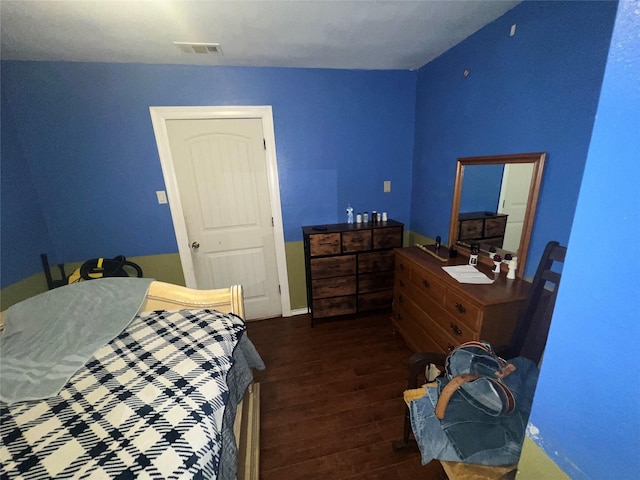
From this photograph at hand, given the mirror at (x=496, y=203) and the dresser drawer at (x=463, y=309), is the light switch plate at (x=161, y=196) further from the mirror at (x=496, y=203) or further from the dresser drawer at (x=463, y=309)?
the mirror at (x=496, y=203)

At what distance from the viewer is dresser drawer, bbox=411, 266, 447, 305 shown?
1.66 m

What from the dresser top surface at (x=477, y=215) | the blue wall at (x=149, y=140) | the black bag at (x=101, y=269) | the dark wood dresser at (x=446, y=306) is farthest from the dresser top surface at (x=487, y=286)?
the black bag at (x=101, y=269)

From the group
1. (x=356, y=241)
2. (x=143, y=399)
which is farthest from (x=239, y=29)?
(x=143, y=399)

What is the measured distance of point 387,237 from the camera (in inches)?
97.6

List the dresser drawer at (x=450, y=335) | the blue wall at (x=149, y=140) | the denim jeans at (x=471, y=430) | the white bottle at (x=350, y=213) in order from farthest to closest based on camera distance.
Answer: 1. the white bottle at (x=350, y=213)
2. the blue wall at (x=149, y=140)
3. the dresser drawer at (x=450, y=335)
4. the denim jeans at (x=471, y=430)

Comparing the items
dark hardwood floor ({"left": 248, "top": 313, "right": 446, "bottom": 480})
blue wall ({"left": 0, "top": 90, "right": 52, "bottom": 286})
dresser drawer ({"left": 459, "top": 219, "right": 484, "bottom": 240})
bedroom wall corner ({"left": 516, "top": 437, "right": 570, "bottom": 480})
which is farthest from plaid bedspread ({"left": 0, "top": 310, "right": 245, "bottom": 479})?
dresser drawer ({"left": 459, "top": 219, "right": 484, "bottom": 240})

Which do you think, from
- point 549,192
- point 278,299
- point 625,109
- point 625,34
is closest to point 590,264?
point 625,109

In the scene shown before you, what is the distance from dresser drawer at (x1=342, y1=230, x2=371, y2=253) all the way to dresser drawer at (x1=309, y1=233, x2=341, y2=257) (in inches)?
2.9

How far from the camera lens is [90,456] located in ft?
2.32

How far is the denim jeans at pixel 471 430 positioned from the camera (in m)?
0.90

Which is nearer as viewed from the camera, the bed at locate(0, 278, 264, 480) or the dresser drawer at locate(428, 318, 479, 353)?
the bed at locate(0, 278, 264, 480)

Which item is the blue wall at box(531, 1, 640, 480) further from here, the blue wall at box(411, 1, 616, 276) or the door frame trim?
the door frame trim

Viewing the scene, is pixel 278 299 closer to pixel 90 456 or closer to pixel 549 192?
pixel 90 456

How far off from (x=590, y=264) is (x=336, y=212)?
7.42ft
